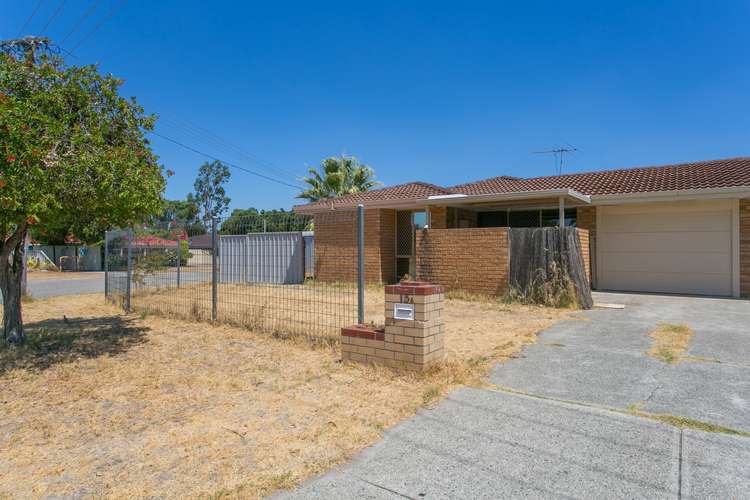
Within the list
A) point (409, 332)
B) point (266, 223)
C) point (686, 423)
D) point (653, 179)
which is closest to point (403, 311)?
point (409, 332)

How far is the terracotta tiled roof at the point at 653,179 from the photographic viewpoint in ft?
38.0

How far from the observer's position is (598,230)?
42.8 ft

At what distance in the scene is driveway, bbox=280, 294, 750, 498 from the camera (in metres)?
2.63

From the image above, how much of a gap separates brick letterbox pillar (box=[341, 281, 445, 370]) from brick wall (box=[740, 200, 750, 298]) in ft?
33.3

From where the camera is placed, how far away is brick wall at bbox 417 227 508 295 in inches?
430

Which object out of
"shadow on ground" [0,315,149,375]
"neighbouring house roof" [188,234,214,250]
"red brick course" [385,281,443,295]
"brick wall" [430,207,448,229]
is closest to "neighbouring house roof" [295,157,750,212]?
"brick wall" [430,207,448,229]

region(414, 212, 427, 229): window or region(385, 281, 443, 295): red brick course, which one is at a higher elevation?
Answer: region(414, 212, 427, 229): window

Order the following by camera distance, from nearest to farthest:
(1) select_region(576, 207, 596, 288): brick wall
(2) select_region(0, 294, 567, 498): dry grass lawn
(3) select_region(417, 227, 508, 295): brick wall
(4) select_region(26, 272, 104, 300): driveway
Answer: (2) select_region(0, 294, 567, 498): dry grass lawn, (3) select_region(417, 227, 508, 295): brick wall, (1) select_region(576, 207, 596, 288): brick wall, (4) select_region(26, 272, 104, 300): driveway

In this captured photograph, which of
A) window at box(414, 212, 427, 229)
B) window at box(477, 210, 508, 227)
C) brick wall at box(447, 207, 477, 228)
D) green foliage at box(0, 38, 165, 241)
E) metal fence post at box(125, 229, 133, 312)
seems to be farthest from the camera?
window at box(477, 210, 508, 227)

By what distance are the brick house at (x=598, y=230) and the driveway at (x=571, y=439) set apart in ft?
19.9

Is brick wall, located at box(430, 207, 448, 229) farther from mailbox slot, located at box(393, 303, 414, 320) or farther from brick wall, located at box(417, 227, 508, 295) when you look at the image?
mailbox slot, located at box(393, 303, 414, 320)

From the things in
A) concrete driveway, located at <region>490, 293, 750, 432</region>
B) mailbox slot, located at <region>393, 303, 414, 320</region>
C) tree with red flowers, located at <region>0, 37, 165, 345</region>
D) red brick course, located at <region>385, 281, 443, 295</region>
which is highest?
tree with red flowers, located at <region>0, 37, 165, 345</region>

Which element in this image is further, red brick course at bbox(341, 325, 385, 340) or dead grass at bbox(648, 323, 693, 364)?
dead grass at bbox(648, 323, 693, 364)

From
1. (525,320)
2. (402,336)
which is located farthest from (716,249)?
(402,336)
